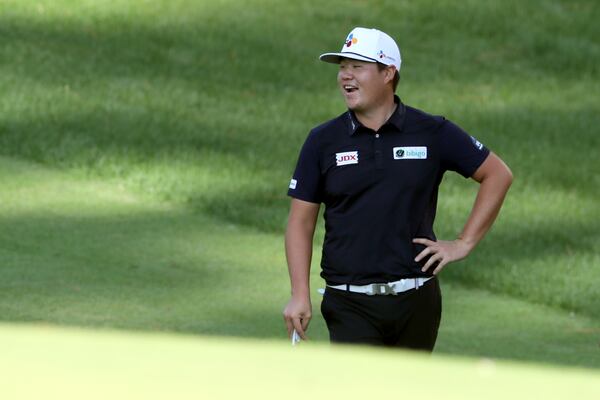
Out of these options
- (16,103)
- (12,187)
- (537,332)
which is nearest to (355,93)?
(537,332)

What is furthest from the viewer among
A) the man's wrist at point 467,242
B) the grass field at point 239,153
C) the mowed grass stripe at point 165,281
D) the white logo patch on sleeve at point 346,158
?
the grass field at point 239,153

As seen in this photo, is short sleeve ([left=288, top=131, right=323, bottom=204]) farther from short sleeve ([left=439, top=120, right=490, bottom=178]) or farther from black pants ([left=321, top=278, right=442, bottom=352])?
short sleeve ([left=439, top=120, right=490, bottom=178])

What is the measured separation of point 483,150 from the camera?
689 cm

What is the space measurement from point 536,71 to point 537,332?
358 inches

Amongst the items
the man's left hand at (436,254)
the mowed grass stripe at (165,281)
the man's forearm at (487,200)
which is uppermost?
the man's forearm at (487,200)

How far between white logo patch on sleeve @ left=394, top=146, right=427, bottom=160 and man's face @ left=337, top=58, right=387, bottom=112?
0.76 feet

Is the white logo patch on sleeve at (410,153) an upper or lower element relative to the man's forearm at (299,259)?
upper

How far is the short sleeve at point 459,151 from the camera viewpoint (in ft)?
22.3

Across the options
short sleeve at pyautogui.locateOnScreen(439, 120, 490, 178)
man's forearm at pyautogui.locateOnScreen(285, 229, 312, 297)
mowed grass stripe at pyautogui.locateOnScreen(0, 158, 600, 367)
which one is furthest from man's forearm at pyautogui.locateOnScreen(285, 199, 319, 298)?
mowed grass stripe at pyautogui.locateOnScreen(0, 158, 600, 367)

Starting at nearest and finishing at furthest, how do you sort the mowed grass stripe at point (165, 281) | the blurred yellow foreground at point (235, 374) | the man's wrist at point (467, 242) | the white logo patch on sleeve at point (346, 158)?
the blurred yellow foreground at point (235, 374) < the white logo patch on sleeve at point (346, 158) < the man's wrist at point (467, 242) < the mowed grass stripe at point (165, 281)

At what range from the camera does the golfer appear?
665 centimetres

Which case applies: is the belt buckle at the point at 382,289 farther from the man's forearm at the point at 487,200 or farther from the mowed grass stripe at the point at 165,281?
the mowed grass stripe at the point at 165,281

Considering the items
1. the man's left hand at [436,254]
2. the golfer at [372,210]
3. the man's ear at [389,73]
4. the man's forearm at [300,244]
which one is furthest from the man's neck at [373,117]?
the man's left hand at [436,254]

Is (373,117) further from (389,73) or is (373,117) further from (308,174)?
(308,174)
